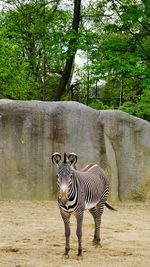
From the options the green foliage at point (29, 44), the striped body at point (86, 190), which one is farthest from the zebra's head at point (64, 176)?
the green foliage at point (29, 44)

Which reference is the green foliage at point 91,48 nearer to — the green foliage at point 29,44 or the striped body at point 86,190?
the green foliage at point 29,44

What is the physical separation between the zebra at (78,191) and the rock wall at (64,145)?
415cm

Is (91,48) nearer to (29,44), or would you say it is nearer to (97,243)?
(97,243)

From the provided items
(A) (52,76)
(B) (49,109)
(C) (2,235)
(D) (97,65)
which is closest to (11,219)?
(C) (2,235)

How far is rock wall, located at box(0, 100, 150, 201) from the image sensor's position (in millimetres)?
11750

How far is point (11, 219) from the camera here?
9.66 metres

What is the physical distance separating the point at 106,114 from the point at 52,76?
53.6 feet

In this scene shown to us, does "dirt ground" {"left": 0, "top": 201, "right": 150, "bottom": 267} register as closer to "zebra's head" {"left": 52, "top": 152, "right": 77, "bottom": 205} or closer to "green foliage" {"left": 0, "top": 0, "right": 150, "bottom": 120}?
"zebra's head" {"left": 52, "top": 152, "right": 77, "bottom": 205}

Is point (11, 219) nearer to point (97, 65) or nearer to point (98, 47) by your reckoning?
point (97, 65)

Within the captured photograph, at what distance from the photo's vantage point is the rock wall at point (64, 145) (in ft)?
38.5

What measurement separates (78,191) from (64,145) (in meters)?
5.33

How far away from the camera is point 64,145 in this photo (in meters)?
11.9

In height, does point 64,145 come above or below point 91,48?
below

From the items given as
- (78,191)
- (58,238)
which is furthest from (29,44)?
(78,191)
